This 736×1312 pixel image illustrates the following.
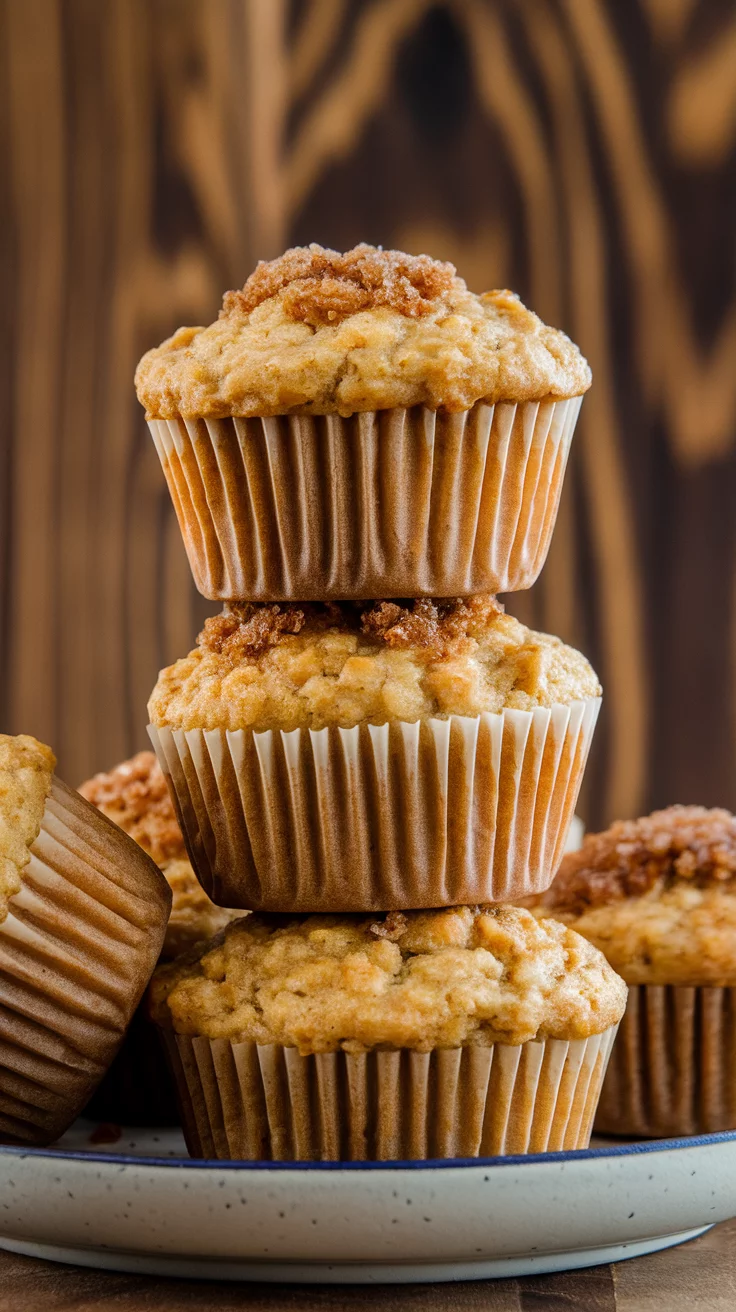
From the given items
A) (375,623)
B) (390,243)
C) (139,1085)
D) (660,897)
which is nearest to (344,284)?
(375,623)

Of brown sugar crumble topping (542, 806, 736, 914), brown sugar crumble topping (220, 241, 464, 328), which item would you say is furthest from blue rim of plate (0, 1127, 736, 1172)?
brown sugar crumble topping (220, 241, 464, 328)

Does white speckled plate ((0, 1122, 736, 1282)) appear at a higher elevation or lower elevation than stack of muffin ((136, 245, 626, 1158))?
lower

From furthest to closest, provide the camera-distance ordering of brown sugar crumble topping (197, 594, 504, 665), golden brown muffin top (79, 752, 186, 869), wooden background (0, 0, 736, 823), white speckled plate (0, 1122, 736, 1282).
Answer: wooden background (0, 0, 736, 823)
golden brown muffin top (79, 752, 186, 869)
brown sugar crumble topping (197, 594, 504, 665)
white speckled plate (0, 1122, 736, 1282)

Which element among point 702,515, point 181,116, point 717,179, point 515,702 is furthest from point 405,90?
point 515,702

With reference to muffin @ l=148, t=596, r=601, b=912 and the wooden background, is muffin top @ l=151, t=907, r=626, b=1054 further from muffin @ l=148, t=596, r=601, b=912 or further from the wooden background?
the wooden background

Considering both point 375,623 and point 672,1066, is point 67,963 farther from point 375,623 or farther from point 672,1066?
point 672,1066

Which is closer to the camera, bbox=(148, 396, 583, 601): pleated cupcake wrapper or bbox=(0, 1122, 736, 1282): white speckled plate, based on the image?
bbox=(0, 1122, 736, 1282): white speckled plate

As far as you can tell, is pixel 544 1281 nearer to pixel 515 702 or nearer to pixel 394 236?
pixel 515 702
